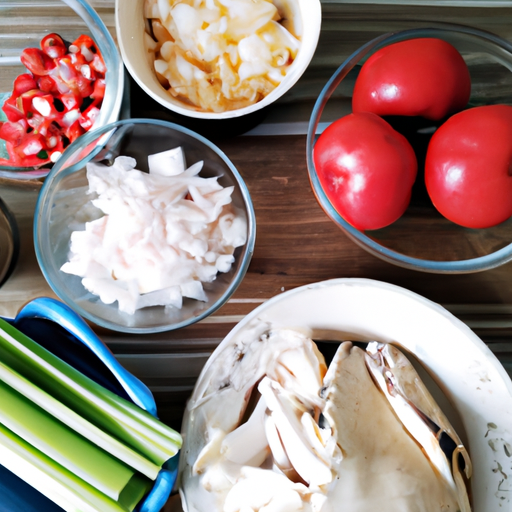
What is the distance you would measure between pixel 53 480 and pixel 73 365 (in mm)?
166

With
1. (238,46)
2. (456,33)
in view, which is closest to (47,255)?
(238,46)

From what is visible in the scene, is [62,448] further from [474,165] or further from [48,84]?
[474,165]

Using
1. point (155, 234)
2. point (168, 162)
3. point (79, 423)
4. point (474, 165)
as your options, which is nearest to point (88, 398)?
point (79, 423)

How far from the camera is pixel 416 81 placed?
63 centimetres

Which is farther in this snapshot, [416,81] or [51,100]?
[51,100]

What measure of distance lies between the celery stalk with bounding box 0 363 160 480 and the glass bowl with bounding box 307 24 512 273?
17.6 inches

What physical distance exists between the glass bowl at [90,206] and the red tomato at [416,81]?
0.76 ft

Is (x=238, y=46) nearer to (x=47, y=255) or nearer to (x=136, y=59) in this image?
(x=136, y=59)

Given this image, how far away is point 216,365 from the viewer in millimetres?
706

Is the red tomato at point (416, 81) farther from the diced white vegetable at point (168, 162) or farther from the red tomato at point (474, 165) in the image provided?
the diced white vegetable at point (168, 162)

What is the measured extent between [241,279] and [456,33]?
0.51 m

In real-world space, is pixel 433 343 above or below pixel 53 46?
below

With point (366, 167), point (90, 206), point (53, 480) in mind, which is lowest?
point (53, 480)

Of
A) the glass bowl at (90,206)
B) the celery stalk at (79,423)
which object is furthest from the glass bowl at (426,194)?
the celery stalk at (79,423)
